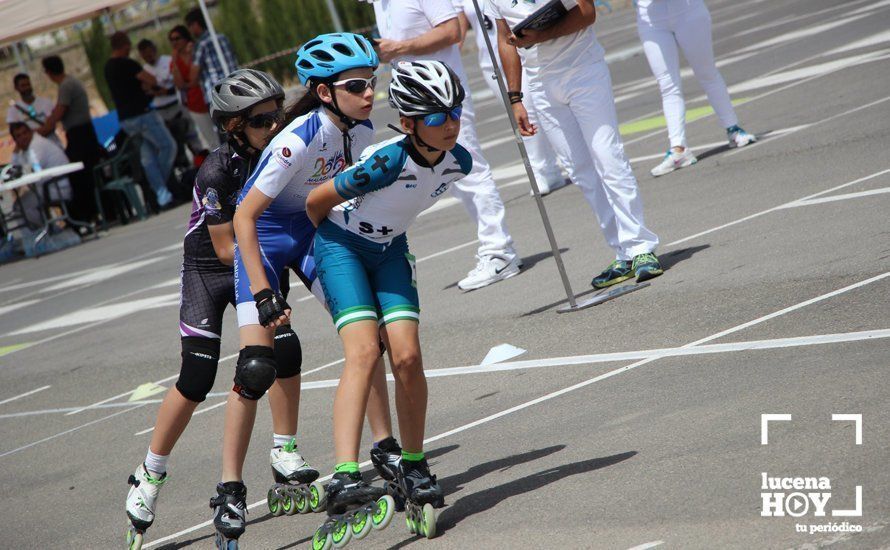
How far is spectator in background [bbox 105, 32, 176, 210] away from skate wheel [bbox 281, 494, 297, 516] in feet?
59.9

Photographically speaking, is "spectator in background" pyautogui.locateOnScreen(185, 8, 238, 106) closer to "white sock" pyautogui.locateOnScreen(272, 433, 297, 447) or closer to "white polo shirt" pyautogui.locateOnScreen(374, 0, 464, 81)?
"white polo shirt" pyautogui.locateOnScreen(374, 0, 464, 81)

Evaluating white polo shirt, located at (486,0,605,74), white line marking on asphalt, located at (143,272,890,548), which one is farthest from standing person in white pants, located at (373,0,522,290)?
white line marking on asphalt, located at (143,272,890,548)

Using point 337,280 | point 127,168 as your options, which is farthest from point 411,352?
point 127,168

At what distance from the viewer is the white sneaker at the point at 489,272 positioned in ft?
35.3

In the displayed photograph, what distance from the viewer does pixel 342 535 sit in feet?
17.0

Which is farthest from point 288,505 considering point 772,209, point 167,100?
point 167,100

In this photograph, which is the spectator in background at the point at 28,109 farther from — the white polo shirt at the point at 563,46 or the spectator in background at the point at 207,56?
the white polo shirt at the point at 563,46

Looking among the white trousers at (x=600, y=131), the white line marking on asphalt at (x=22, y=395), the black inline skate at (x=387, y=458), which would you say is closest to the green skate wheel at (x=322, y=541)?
the black inline skate at (x=387, y=458)

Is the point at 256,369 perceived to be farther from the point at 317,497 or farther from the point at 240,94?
the point at 240,94

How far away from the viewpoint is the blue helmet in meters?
6.04

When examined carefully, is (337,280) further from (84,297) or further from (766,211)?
(84,297)

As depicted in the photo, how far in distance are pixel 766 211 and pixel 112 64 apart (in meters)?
16.1

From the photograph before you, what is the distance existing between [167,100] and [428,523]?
19.9m

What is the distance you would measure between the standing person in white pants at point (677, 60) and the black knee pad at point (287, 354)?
24.5 ft
